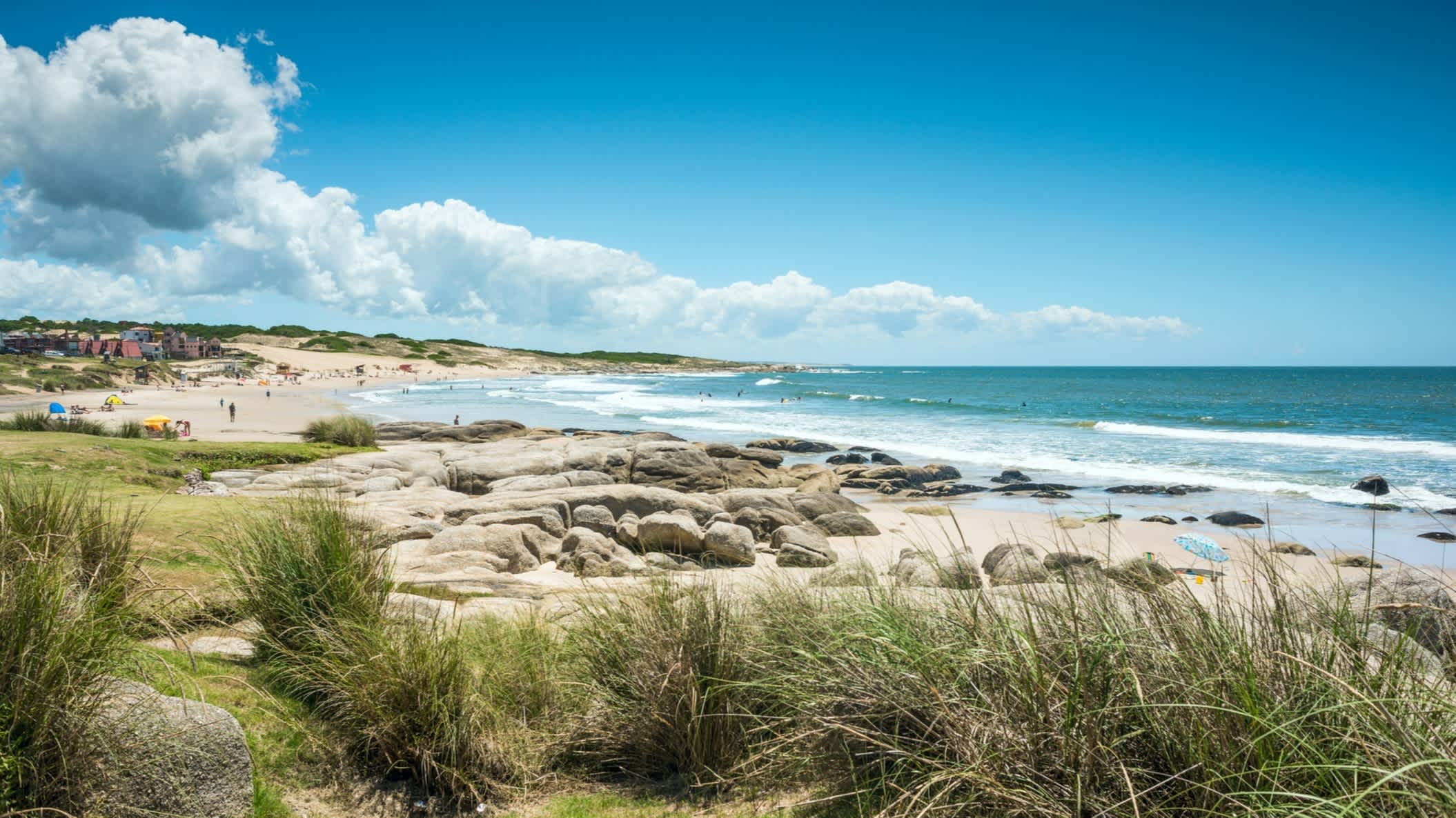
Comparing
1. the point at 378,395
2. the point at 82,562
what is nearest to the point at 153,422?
Result: the point at 82,562

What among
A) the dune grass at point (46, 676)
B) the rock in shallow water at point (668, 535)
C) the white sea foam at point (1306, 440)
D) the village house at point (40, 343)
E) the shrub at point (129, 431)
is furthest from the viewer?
the village house at point (40, 343)

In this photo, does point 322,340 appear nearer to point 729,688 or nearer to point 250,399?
point 250,399

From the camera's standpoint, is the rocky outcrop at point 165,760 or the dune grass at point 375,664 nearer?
the rocky outcrop at point 165,760

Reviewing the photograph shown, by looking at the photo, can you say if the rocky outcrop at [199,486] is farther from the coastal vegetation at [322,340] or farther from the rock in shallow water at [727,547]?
the coastal vegetation at [322,340]

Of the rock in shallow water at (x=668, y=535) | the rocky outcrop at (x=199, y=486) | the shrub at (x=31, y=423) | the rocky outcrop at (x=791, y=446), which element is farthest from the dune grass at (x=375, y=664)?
the rocky outcrop at (x=791, y=446)

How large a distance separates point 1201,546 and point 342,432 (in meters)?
24.1

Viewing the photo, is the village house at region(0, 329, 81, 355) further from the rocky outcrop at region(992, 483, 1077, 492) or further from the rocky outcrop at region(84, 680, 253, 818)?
the rocky outcrop at region(84, 680, 253, 818)

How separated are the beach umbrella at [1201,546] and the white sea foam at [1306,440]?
24615 mm

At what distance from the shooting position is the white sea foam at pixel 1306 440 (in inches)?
1287

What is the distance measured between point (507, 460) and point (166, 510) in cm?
1225

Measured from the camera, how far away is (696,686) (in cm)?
453

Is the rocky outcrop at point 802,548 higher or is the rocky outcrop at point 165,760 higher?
the rocky outcrop at point 165,760

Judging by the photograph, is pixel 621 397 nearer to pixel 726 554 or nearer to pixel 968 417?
pixel 968 417

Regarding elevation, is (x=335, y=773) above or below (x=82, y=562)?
below
